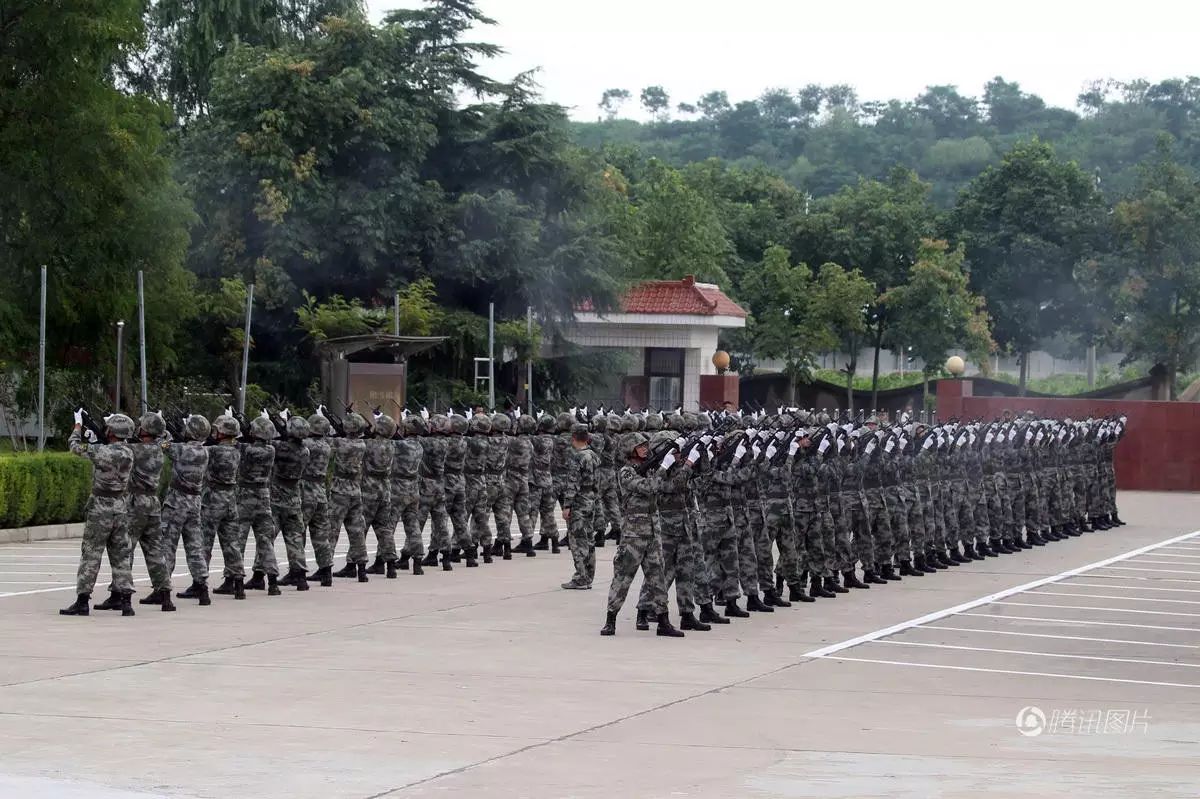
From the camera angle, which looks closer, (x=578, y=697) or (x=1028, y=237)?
(x=578, y=697)

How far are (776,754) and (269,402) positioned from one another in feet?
90.1

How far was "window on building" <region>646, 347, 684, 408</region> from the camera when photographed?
152 feet

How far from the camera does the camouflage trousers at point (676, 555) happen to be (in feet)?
47.1

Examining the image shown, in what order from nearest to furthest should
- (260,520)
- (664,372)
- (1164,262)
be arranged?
1. (260,520)
2. (664,372)
3. (1164,262)

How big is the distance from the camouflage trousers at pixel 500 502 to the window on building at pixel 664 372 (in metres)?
25.3

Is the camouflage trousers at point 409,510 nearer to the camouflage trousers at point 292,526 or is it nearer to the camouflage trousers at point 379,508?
the camouflage trousers at point 379,508

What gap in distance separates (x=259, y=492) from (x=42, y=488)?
26.3ft

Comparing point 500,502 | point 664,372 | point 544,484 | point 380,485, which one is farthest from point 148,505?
point 664,372

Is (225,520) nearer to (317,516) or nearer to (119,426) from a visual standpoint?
(317,516)

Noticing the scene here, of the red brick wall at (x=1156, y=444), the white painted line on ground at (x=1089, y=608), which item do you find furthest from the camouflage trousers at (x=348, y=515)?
the red brick wall at (x=1156, y=444)

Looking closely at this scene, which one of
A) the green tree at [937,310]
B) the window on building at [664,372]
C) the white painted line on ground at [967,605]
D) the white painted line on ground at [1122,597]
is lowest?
the white painted line on ground at [1122,597]

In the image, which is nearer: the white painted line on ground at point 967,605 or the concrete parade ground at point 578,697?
the concrete parade ground at point 578,697

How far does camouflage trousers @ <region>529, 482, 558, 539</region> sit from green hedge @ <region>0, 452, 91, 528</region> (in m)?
6.50

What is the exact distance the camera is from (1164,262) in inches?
1951
